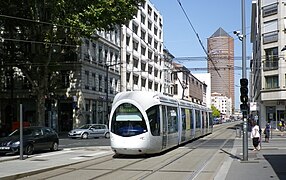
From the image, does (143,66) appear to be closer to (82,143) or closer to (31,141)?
(82,143)

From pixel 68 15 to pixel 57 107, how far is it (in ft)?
71.1

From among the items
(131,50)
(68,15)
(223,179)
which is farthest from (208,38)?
(131,50)

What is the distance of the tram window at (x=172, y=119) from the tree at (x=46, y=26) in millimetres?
12310

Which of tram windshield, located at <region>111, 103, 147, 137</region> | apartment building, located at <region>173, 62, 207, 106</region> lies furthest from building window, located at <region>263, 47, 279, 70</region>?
tram windshield, located at <region>111, 103, 147, 137</region>

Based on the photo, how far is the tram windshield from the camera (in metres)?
20.8

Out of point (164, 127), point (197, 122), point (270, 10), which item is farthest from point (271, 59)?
point (164, 127)

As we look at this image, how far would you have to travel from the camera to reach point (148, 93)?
22.0 metres

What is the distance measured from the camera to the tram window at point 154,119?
21141mm

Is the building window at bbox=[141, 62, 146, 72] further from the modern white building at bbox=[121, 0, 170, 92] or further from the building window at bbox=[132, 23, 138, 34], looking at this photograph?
the building window at bbox=[132, 23, 138, 34]

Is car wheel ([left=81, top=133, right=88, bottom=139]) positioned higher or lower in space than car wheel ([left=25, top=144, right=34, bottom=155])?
lower

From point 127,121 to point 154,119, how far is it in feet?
4.40

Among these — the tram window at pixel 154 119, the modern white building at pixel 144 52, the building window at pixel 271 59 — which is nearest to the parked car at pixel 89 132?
the tram window at pixel 154 119

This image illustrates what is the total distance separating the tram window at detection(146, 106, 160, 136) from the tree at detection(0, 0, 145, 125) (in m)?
15.0

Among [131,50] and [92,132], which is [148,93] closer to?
[92,132]
